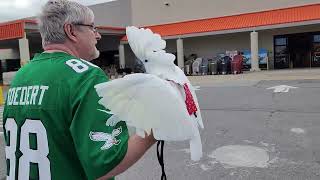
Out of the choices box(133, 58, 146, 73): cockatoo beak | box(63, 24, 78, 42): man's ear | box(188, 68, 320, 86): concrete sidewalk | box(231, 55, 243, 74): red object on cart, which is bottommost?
box(188, 68, 320, 86): concrete sidewalk

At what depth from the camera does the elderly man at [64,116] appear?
64.8 inches

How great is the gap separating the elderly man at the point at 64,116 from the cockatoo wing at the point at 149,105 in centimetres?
7

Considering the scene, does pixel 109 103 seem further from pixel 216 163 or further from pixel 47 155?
pixel 216 163

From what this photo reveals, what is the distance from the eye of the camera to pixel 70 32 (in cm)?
190

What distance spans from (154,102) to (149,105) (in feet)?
0.08

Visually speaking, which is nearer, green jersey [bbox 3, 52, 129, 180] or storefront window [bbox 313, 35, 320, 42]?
green jersey [bbox 3, 52, 129, 180]

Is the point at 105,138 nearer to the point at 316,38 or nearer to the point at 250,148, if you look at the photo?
the point at 250,148

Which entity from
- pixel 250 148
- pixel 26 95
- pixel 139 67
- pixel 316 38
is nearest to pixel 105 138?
pixel 139 67

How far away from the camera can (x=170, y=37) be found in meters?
34.2

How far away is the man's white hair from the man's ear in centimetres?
1

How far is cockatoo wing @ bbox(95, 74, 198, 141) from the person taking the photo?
5.02 feet

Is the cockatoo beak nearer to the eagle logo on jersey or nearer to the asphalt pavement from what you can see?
the eagle logo on jersey

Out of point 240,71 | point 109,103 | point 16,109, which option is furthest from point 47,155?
point 240,71

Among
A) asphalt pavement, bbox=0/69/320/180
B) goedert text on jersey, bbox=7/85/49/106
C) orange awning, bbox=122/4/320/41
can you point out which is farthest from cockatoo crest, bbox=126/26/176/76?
orange awning, bbox=122/4/320/41
